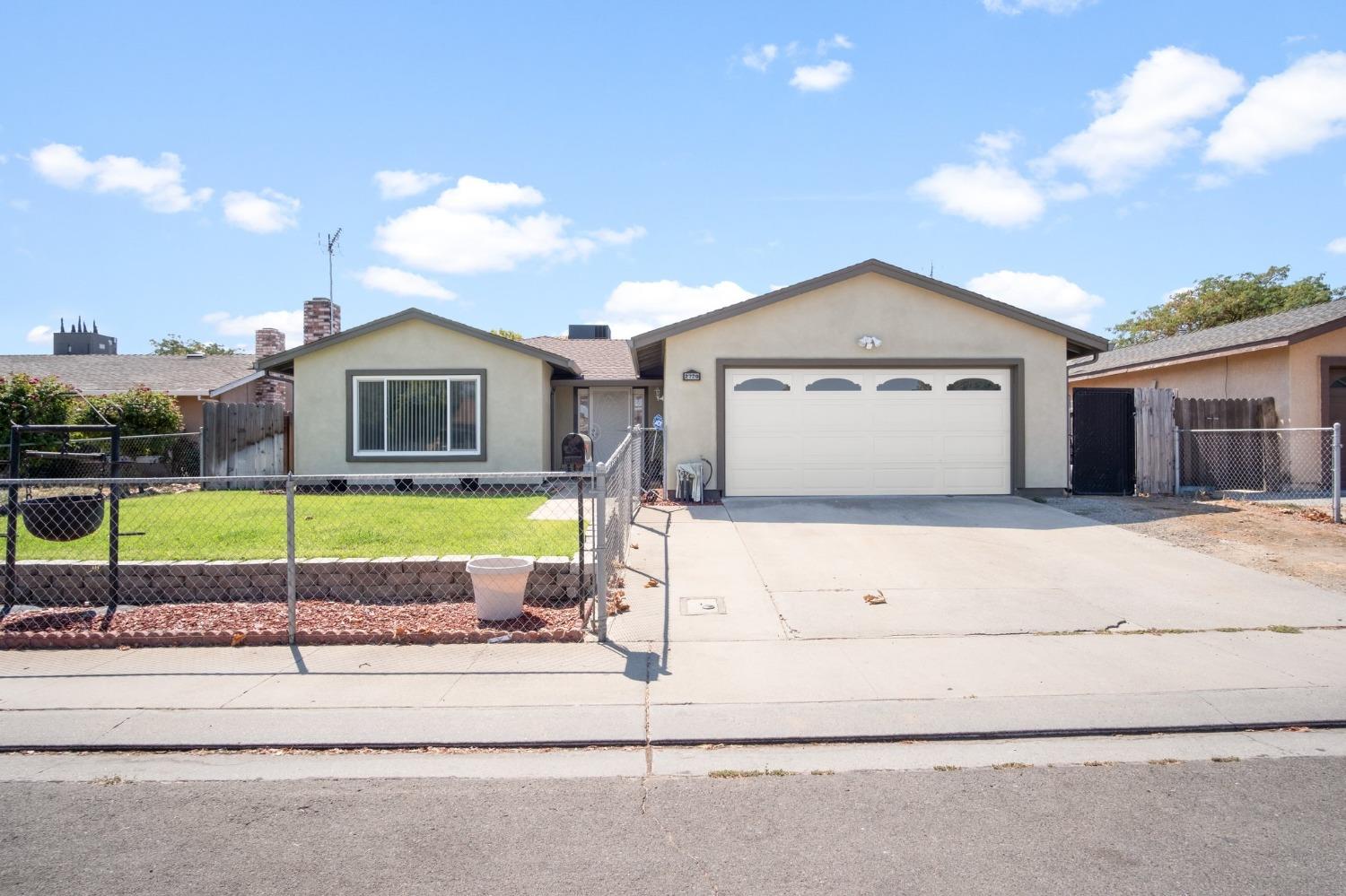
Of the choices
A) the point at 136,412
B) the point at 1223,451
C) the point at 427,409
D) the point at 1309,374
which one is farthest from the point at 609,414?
the point at 1309,374

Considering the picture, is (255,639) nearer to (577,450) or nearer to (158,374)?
(577,450)

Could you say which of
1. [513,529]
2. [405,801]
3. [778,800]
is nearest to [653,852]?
[778,800]

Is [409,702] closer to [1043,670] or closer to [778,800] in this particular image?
[778,800]

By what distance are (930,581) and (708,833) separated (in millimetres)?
5357

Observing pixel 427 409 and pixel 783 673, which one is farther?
pixel 427 409

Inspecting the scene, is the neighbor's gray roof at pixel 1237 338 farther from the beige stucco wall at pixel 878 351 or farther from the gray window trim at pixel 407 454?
the gray window trim at pixel 407 454

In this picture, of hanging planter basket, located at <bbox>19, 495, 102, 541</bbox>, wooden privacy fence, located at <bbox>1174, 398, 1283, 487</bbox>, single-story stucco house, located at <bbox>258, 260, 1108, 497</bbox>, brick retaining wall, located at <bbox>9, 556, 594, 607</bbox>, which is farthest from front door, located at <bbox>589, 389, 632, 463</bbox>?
hanging planter basket, located at <bbox>19, 495, 102, 541</bbox>

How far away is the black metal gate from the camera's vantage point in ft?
47.7

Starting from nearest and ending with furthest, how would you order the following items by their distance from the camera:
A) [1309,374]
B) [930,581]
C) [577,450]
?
[930,581] < [1309,374] < [577,450]

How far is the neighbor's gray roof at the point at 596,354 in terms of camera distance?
19984mm

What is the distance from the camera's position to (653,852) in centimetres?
352

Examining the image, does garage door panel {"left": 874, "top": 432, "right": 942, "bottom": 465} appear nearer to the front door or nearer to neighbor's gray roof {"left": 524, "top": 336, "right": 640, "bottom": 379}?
neighbor's gray roof {"left": 524, "top": 336, "right": 640, "bottom": 379}

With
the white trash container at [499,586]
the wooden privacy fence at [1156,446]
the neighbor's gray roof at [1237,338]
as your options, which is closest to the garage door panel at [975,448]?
the wooden privacy fence at [1156,446]

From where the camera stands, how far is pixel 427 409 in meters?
16.7
